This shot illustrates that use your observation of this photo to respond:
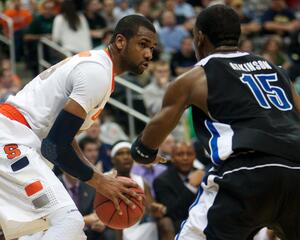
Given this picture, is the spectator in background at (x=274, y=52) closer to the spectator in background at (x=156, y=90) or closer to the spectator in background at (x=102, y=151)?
the spectator in background at (x=156, y=90)

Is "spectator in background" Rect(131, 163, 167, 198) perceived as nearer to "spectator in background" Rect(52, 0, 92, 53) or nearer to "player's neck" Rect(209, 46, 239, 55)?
"spectator in background" Rect(52, 0, 92, 53)

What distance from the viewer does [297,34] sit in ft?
46.0

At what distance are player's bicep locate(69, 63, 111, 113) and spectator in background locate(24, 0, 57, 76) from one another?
8.25 m

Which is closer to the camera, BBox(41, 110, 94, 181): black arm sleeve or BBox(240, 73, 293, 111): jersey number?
BBox(240, 73, 293, 111): jersey number

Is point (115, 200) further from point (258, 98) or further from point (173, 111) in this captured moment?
point (258, 98)

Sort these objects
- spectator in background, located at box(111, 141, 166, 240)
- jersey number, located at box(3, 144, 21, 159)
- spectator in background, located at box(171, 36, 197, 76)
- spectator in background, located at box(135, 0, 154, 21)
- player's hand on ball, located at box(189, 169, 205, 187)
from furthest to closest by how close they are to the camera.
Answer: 1. spectator in background, located at box(135, 0, 154, 21)
2. spectator in background, located at box(171, 36, 197, 76)
3. player's hand on ball, located at box(189, 169, 205, 187)
4. spectator in background, located at box(111, 141, 166, 240)
5. jersey number, located at box(3, 144, 21, 159)

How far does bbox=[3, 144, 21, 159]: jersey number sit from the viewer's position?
17.6 ft

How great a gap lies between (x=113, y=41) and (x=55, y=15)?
331 inches

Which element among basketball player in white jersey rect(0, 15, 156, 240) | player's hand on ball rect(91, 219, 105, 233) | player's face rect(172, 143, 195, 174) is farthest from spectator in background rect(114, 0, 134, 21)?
basketball player in white jersey rect(0, 15, 156, 240)

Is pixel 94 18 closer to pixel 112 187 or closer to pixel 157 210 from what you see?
pixel 157 210

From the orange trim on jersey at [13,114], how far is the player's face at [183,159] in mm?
4130

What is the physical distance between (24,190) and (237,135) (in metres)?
1.51

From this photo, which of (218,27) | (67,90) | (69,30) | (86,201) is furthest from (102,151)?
(218,27)

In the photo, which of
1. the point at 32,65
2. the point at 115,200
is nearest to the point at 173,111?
the point at 115,200
